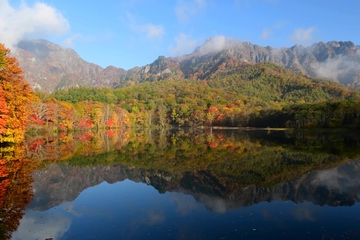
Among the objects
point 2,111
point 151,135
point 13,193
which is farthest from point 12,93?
point 151,135

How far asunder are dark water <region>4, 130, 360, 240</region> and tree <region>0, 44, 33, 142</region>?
13672mm

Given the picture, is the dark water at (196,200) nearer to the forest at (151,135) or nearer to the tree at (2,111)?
the forest at (151,135)

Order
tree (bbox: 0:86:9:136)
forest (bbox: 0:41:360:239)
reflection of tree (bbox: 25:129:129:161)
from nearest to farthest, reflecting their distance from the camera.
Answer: forest (bbox: 0:41:360:239) < tree (bbox: 0:86:9:136) < reflection of tree (bbox: 25:129:129:161)

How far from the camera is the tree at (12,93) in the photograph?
34.9 metres

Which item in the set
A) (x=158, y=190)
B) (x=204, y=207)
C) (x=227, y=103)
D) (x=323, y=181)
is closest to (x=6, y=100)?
(x=158, y=190)

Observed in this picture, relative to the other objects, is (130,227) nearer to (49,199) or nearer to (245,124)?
(49,199)

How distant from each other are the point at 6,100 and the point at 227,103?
446 ft

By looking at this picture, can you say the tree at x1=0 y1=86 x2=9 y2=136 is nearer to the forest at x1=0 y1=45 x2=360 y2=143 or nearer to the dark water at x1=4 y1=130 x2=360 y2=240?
the forest at x1=0 y1=45 x2=360 y2=143

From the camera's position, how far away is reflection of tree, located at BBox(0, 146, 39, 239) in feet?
37.6

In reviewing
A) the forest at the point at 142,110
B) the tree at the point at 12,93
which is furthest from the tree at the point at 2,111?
the tree at the point at 12,93

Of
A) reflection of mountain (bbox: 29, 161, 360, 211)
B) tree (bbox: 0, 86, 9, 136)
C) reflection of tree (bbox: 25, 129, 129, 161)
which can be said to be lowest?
reflection of mountain (bbox: 29, 161, 360, 211)

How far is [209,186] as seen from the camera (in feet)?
60.4

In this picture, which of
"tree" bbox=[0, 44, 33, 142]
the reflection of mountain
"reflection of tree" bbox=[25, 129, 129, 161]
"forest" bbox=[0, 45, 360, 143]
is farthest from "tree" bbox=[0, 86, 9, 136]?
the reflection of mountain

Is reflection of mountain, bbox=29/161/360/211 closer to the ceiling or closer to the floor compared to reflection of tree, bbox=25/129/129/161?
closer to the floor
